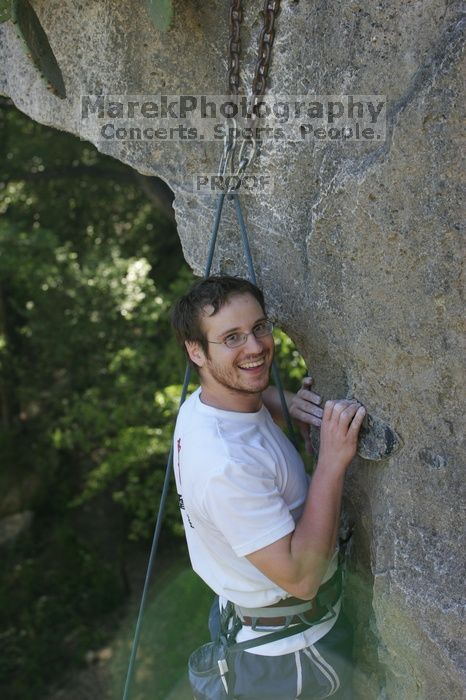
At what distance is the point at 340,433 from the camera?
7.18 feet

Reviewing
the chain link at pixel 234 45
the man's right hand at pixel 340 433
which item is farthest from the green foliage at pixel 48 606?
the chain link at pixel 234 45

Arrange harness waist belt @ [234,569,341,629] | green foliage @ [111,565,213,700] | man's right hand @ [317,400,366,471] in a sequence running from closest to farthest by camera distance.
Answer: man's right hand @ [317,400,366,471], harness waist belt @ [234,569,341,629], green foliage @ [111,565,213,700]

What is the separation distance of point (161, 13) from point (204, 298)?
810 mm

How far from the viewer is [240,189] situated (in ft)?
8.28

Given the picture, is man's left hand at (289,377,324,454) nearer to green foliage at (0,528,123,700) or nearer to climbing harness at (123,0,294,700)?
climbing harness at (123,0,294,700)

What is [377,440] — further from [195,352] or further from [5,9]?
[5,9]

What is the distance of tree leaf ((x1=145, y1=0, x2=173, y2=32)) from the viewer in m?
2.30

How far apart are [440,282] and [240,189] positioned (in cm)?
78

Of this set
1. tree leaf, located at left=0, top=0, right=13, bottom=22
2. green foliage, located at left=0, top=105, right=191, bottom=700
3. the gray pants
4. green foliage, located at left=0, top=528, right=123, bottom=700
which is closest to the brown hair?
the gray pants

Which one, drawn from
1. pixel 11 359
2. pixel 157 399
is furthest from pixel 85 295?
pixel 11 359

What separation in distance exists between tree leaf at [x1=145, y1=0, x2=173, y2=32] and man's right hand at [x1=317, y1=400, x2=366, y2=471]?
1150mm

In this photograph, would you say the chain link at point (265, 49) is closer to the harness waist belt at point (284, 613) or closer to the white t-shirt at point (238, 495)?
the white t-shirt at point (238, 495)

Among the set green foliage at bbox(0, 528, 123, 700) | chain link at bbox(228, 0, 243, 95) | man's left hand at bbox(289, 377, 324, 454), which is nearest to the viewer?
chain link at bbox(228, 0, 243, 95)

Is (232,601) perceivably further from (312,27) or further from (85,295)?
(85,295)
